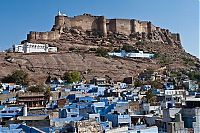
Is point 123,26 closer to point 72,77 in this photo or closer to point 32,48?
point 32,48

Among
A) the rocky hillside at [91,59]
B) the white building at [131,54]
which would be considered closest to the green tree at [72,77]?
the rocky hillside at [91,59]

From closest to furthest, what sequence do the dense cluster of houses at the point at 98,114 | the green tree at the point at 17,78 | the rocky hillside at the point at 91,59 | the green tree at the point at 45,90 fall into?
the dense cluster of houses at the point at 98,114 → the green tree at the point at 45,90 → the green tree at the point at 17,78 → the rocky hillside at the point at 91,59

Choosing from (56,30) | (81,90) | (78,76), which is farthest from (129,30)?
(81,90)

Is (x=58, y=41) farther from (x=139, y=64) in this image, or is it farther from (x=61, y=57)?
(x=139, y=64)

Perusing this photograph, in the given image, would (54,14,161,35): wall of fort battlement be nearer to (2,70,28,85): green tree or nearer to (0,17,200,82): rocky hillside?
(0,17,200,82): rocky hillside

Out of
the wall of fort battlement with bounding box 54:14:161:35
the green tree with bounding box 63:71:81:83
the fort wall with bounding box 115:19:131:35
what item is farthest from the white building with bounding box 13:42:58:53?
the fort wall with bounding box 115:19:131:35

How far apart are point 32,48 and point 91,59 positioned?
493 centimetres

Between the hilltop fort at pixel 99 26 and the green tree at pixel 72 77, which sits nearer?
the green tree at pixel 72 77

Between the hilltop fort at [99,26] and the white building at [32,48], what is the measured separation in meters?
2.24

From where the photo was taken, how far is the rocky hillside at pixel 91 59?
26.3m

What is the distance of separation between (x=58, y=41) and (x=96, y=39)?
420 centimetres

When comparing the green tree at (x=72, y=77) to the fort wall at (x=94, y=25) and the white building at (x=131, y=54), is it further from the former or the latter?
the fort wall at (x=94, y=25)

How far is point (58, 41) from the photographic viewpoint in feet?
108


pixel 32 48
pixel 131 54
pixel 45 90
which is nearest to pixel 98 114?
pixel 45 90
